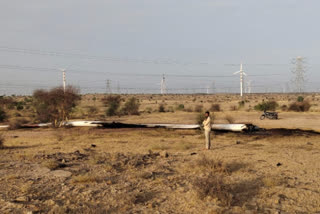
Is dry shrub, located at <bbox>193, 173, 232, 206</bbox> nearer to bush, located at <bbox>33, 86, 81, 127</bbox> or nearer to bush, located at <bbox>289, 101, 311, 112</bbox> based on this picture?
bush, located at <bbox>33, 86, 81, 127</bbox>

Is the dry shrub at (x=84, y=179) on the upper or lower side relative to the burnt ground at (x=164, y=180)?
upper

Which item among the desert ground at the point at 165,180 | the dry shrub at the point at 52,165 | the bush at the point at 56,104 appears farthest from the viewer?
the bush at the point at 56,104

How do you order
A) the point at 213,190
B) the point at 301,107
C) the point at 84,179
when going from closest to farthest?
the point at 213,190 → the point at 84,179 → the point at 301,107

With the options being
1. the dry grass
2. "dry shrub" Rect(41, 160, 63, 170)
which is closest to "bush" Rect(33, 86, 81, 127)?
"dry shrub" Rect(41, 160, 63, 170)

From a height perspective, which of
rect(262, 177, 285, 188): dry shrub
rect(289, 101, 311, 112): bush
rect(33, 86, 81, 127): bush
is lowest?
rect(262, 177, 285, 188): dry shrub

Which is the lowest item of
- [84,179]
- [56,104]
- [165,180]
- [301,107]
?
[165,180]

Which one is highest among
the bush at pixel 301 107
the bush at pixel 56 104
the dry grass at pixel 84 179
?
the bush at pixel 56 104

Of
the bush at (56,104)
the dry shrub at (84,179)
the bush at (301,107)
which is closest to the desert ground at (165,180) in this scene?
the dry shrub at (84,179)

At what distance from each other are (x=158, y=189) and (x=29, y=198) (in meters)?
3.61

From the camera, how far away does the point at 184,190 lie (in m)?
9.45

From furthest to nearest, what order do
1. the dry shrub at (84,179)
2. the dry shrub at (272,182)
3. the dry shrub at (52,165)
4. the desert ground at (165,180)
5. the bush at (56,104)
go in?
the bush at (56,104) < the dry shrub at (52,165) < the dry shrub at (84,179) < the dry shrub at (272,182) < the desert ground at (165,180)

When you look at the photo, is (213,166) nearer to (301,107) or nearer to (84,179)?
(84,179)


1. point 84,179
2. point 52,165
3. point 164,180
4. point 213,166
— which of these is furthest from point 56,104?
point 164,180

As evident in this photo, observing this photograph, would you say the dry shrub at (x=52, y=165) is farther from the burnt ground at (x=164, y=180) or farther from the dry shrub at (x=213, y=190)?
the dry shrub at (x=213, y=190)
